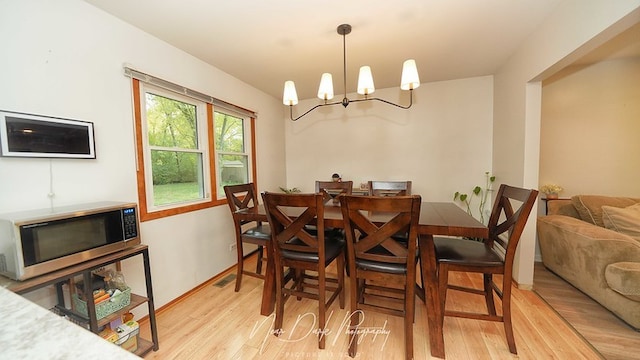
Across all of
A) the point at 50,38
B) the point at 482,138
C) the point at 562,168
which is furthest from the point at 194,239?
the point at 562,168

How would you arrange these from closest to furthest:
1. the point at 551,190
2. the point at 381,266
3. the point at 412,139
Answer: the point at 381,266 → the point at 551,190 → the point at 412,139

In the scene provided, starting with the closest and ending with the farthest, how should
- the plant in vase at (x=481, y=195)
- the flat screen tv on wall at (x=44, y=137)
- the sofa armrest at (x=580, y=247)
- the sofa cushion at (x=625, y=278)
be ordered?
the flat screen tv on wall at (x=44, y=137) < the sofa cushion at (x=625, y=278) < the sofa armrest at (x=580, y=247) < the plant in vase at (x=481, y=195)

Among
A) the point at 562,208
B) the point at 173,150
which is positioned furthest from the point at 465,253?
the point at 173,150

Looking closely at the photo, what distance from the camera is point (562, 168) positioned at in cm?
277

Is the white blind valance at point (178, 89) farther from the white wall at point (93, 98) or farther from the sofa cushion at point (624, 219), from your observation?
the sofa cushion at point (624, 219)

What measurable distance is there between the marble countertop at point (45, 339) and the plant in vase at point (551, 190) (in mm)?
3808

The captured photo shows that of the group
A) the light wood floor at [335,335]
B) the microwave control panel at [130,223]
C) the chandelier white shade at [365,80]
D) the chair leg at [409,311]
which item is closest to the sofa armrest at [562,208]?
the light wood floor at [335,335]

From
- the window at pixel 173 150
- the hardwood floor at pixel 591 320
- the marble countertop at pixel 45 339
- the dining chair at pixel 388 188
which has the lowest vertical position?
the hardwood floor at pixel 591 320

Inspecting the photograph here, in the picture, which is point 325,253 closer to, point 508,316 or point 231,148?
point 508,316

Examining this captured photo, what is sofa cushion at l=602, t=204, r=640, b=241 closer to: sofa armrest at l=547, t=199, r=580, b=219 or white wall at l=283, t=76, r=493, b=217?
sofa armrest at l=547, t=199, r=580, b=219

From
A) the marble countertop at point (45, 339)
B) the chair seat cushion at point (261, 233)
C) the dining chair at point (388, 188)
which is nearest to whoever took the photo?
the marble countertop at point (45, 339)

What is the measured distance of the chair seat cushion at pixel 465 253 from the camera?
1495 millimetres

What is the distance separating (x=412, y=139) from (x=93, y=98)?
3.47 meters

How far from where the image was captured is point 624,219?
6.79 ft
